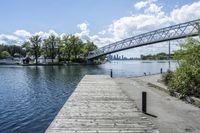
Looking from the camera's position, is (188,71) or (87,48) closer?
(188,71)

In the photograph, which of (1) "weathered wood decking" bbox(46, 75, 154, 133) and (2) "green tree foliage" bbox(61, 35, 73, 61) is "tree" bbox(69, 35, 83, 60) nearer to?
(2) "green tree foliage" bbox(61, 35, 73, 61)

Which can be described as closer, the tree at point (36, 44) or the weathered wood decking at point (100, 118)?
the weathered wood decking at point (100, 118)

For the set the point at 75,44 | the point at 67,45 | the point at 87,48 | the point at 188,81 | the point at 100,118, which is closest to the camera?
the point at 100,118

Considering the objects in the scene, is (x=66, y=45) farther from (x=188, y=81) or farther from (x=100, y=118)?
(x=100, y=118)

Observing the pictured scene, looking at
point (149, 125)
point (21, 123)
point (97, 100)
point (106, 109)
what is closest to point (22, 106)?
point (21, 123)

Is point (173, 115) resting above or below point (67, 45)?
below

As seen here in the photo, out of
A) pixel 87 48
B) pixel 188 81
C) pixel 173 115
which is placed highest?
pixel 87 48

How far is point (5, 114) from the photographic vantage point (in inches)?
657

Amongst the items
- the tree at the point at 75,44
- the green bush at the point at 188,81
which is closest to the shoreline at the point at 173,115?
the green bush at the point at 188,81

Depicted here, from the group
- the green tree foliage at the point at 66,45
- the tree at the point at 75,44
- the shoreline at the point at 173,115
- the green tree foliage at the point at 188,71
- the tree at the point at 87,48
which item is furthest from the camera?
the tree at the point at 87,48

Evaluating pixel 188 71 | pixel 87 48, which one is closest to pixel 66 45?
pixel 87 48

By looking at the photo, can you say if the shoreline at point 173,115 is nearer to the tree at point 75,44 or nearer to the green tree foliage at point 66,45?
the green tree foliage at point 66,45

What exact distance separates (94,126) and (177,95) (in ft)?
26.5

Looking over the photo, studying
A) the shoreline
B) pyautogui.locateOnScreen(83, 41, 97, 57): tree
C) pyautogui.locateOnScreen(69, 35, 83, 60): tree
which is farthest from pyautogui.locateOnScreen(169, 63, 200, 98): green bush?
pyautogui.locateOnScreen(83, 41, 97, 57): tree
